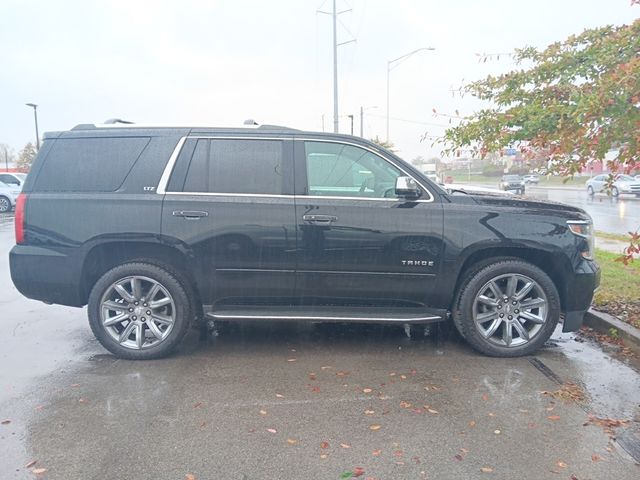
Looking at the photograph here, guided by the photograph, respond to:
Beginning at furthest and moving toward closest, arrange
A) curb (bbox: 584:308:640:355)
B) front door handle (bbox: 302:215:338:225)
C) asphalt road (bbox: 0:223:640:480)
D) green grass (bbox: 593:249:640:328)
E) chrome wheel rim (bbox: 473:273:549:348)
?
green grass (bbox: 593:249:640:328) → curb (bbox: 584:308:640:355) → chrome wheel rim (bbox: 473:273:549:348) → front door handle (bbox: 302:215:338:225) → asphalt road (bbox: 0:223:640:480)

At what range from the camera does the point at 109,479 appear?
304cm

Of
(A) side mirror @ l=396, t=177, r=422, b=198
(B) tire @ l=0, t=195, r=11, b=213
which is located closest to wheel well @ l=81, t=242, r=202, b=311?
(A) side mirror @ l=396, t=177, r=422, b=198

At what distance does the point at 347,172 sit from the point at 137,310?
88.0 inches

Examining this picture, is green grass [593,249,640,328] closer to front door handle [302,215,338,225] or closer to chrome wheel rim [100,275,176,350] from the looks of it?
front door handle [302,215,338,225]

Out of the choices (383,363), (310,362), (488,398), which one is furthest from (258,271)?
(488,398)

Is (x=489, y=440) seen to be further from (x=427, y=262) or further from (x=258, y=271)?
Answer: (x=258, y=271)

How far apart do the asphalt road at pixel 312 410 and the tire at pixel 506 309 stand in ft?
0.55

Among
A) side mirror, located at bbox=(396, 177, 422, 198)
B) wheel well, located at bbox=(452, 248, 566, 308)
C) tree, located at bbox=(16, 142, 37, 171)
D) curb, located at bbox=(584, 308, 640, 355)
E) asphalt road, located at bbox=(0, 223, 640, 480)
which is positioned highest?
tree, located at bbox=(16, 142, 37, 171)

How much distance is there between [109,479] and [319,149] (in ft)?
10.1

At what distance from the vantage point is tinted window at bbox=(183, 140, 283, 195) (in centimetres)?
486

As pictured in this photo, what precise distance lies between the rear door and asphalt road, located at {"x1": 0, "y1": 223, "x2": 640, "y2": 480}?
0.73 metres

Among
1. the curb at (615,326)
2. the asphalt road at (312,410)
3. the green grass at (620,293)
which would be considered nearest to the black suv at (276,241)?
the asphalt road at (312,410)

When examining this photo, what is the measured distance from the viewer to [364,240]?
4.77 metres

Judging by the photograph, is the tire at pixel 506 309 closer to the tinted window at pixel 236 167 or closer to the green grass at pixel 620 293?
the green grass at pixel 620 293
